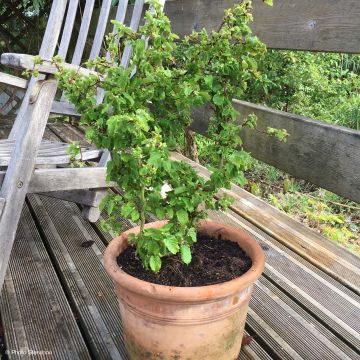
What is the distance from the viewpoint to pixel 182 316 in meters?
1.06

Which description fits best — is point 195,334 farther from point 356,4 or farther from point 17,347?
point 356,4

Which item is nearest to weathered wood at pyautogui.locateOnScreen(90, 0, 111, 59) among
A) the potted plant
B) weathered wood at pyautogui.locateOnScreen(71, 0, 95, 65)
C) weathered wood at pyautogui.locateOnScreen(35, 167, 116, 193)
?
weathered wood at pyautogui.locateOnScreen(71, 0, 95, 65)

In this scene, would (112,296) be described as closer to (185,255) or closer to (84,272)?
(84,272)

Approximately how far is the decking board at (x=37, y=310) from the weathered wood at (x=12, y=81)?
613 mm

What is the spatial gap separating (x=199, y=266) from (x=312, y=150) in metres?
0.57

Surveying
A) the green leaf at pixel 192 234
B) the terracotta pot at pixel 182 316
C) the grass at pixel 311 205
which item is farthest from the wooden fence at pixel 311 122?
the grass at pixel 311 205

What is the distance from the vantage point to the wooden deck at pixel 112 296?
1.29 meters

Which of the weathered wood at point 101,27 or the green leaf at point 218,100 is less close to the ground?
the weathered wood at point 101,27

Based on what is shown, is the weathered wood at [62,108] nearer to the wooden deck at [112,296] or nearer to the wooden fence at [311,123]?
the wooden deck at [112,296]

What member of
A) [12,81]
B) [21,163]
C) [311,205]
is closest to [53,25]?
[12,81]

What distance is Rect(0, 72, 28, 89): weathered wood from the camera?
5.54 feet

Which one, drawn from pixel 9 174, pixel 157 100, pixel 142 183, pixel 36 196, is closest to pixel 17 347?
pixel 9 174

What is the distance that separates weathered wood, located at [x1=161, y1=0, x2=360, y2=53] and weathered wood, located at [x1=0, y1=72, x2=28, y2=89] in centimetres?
83

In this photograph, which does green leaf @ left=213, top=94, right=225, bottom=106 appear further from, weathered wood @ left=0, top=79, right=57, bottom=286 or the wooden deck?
the wooden deck
